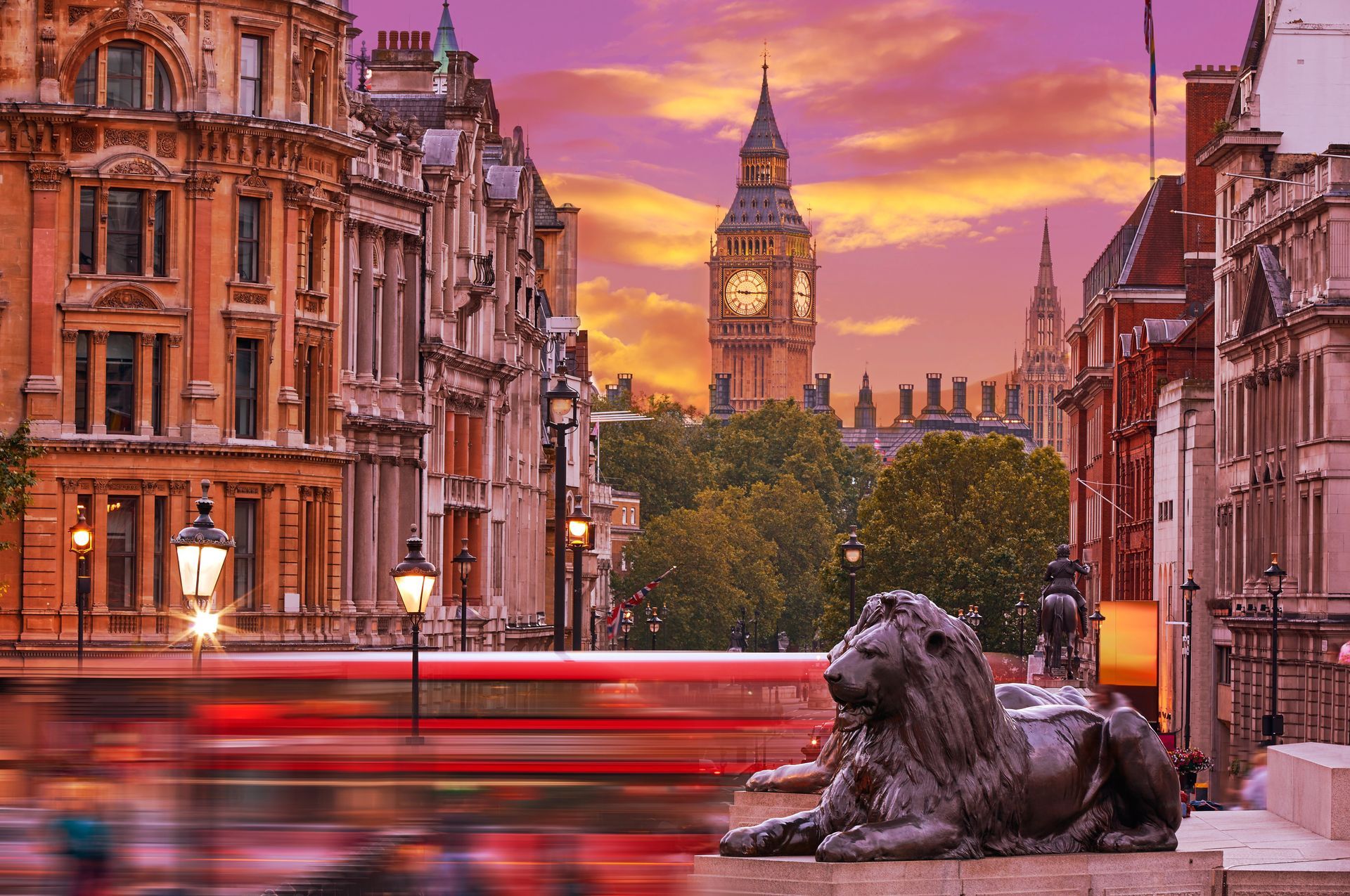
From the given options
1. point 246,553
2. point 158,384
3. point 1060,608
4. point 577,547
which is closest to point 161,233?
point 158,384

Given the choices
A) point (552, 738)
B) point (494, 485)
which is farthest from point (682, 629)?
point (552, 738)

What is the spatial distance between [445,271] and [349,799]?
43566 millimetres

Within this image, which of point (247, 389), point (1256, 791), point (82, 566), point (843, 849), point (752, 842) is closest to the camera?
point (843, 849)

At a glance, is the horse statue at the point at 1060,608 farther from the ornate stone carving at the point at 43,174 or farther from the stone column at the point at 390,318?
the ornate stone carving at the point at 43,174

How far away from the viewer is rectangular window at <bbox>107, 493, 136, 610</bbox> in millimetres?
50531

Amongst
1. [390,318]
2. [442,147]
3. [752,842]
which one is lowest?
[752,842]

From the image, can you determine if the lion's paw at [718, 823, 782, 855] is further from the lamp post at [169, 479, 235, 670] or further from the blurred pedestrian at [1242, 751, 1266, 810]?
the lamp post at [169, 479, 235, 670]

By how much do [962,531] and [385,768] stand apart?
10557 centimetres

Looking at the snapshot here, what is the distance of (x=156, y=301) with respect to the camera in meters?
51.0

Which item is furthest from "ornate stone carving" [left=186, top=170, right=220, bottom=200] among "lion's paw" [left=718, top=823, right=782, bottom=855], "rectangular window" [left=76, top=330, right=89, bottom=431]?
"lion's paw" [left=718, top=823, right=782, bottom=855]

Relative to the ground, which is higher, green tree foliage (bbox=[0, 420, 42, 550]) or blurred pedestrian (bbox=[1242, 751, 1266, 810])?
green tree foliage (bbox=[0, 420, 42, 550])

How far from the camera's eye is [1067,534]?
129 m

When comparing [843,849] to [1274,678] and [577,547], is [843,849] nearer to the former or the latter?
[577,547]

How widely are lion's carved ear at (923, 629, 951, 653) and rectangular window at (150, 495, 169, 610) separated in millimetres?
40515
